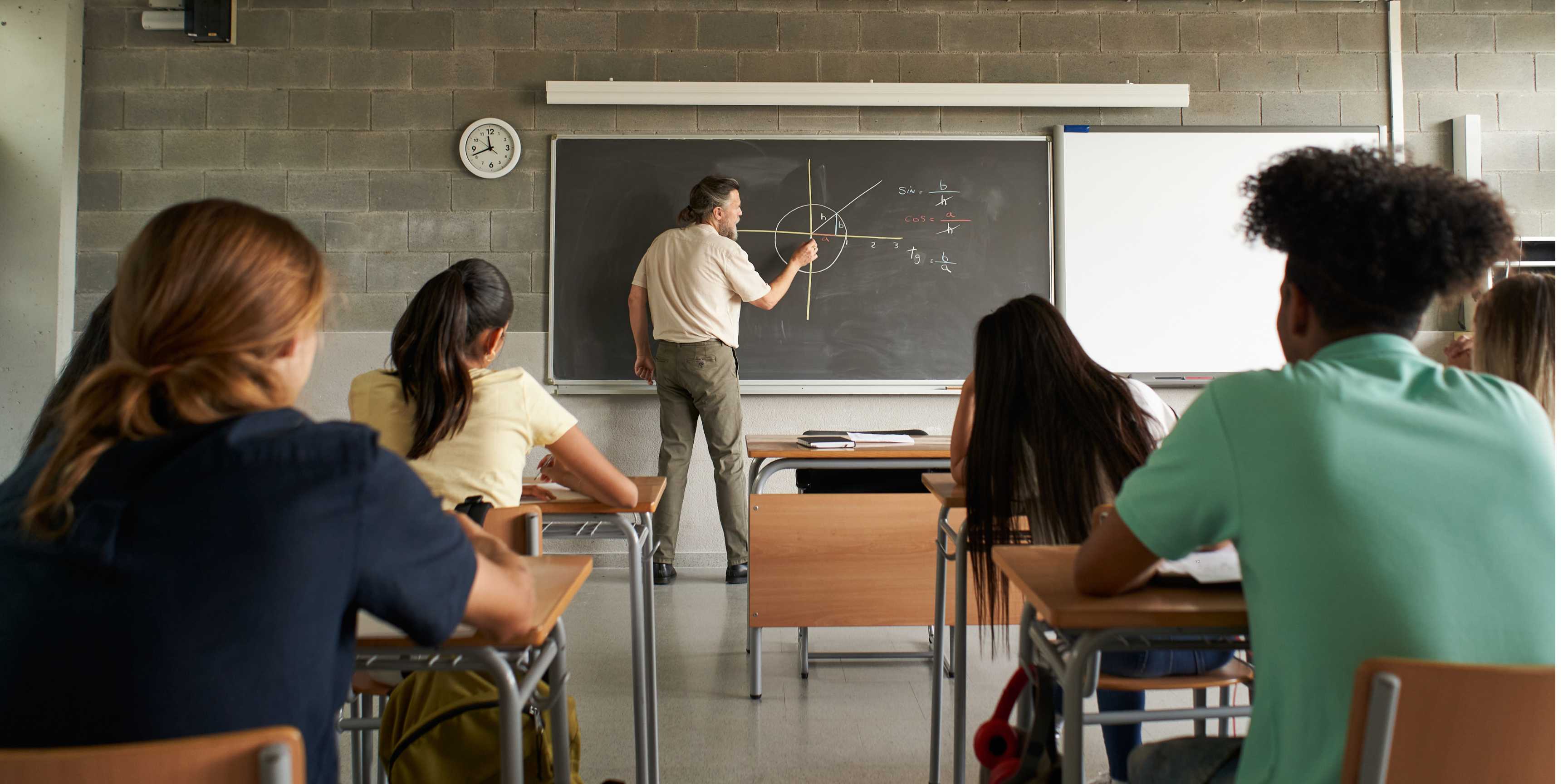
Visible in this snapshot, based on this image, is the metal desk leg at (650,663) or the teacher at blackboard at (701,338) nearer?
the metal desk leg at (650,663)

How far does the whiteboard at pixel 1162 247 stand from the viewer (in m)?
3.82

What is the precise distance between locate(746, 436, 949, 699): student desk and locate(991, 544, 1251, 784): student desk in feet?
4.09

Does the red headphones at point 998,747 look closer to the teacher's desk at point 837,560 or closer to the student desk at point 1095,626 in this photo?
the student desk at point 1095,626

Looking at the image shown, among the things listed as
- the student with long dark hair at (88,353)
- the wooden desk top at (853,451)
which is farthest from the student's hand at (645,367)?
the student with long dark hair at (88,353)

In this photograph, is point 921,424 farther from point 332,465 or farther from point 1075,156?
point 332,465

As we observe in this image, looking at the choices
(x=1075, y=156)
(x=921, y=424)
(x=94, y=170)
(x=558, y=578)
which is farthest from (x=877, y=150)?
(x=94, y=170)

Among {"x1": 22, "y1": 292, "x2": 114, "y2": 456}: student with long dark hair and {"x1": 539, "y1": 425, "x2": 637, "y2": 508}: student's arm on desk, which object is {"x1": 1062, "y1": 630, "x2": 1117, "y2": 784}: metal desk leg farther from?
{"x1": 22, "y1": 292, "x2": 114, "y2": 456}: student with long dark hair

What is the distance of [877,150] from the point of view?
3.78m

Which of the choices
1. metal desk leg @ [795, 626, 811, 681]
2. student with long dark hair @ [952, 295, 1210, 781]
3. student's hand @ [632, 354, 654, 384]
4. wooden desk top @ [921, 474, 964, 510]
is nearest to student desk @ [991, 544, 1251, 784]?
student with long dark hair @ [952, 295, 1210, 781]

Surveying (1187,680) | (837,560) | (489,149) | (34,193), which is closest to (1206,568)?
(1187,680)

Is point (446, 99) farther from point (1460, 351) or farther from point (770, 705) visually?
point (1460, 351)

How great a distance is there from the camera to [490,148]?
12.2ft

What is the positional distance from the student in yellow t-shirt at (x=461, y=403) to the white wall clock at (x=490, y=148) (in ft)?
7.10

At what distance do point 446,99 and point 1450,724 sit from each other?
3.89m
